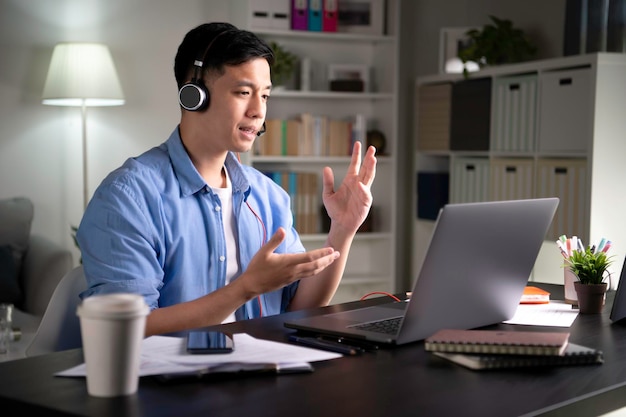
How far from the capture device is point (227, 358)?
127 cm

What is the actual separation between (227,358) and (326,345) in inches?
8.2

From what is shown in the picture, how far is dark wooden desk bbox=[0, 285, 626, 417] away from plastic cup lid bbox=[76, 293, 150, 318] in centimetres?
11

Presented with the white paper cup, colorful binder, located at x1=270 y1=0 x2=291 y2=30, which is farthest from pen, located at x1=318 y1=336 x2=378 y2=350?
colorful binder, located at x1=270 y1=0 x2=291 y2=30

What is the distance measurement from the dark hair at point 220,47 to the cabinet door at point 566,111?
2.12m

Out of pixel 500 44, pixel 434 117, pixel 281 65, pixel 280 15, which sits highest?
pixel 280 15

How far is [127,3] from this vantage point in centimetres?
468

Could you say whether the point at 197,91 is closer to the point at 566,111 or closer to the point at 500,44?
the point at 566,111

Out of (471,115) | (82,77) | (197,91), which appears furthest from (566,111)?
(197,91)

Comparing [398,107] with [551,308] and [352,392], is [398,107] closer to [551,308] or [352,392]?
[551,308]

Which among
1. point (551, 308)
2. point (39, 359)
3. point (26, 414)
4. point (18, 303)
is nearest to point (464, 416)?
point (26, 414)

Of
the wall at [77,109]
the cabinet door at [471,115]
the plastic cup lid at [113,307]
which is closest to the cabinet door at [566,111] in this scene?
the cabinet door at [471,115]

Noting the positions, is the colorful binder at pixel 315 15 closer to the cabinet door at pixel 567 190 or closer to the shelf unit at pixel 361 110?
the shelf unit at pixel 361 110

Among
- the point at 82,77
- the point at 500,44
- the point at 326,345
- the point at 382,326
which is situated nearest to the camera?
the point at 326,345

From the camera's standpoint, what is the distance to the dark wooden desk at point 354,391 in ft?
3.58
